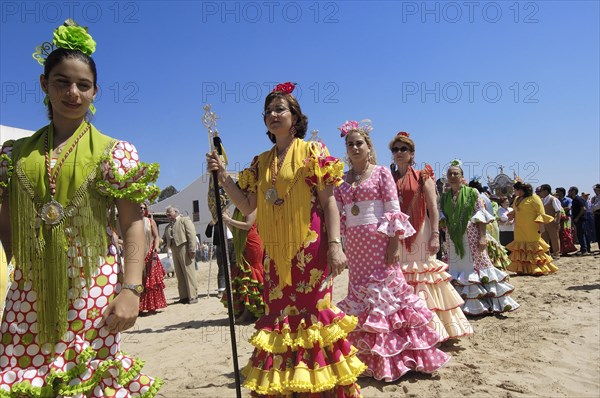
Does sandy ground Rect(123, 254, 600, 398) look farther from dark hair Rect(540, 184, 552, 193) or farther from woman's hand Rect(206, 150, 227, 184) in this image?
dark hair Rect(540, 184, 552, 193)

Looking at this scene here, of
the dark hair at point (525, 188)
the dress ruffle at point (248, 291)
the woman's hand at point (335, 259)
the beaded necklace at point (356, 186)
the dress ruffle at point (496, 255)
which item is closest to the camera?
the woman's hand at point (335, 259)

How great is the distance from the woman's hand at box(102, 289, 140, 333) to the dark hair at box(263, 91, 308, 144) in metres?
1.92

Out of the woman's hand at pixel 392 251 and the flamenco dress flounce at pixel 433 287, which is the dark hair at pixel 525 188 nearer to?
the flamenco dress flounce at pixel 433 287

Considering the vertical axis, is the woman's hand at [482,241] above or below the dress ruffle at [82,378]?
above

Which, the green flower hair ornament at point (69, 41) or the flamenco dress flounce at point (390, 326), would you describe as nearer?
the green flower hair ornament at point (69, 41)

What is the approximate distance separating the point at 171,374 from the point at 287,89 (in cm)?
317

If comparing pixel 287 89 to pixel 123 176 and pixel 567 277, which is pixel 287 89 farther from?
pixel 567 277

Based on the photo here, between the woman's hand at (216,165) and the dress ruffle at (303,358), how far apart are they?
1.11 metres

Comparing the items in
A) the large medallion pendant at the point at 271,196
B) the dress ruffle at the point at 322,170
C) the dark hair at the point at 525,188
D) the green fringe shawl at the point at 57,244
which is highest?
the dark hair at the point at 525,188

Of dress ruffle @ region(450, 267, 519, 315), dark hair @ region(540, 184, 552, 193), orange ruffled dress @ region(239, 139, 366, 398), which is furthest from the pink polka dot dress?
dark hair @ region(540, 184, 552, 193)

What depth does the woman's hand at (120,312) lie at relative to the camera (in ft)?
7.34

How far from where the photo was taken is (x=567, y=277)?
11.2 metres

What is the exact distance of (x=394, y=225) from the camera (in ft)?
15.0

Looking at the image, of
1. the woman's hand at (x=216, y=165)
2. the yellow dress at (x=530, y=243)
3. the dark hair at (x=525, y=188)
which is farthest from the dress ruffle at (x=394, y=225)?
the dark hair at (x=525, y=188)
